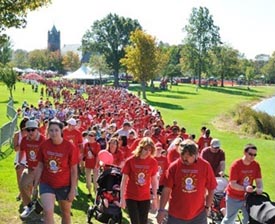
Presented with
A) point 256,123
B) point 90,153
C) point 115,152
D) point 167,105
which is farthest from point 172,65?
point 115,152

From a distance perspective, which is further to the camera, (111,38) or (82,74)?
(82,74)

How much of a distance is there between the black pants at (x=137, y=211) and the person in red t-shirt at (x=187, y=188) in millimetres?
1188

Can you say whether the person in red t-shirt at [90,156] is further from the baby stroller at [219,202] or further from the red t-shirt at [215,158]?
the baby stroller at [219,202]

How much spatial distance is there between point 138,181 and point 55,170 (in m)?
1.22

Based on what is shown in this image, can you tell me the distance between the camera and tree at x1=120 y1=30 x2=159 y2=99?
60.8 metres

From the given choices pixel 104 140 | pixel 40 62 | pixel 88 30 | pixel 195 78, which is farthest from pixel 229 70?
Result: pixel 104 140

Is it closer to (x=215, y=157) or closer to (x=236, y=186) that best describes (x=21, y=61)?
(x=215, y=157)

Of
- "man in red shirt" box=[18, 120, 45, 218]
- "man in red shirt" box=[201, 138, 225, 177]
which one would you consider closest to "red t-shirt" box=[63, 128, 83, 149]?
"man in red shirt" box=[18, 120, 45, 218]

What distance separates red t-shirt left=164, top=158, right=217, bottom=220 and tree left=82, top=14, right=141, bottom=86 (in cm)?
8467

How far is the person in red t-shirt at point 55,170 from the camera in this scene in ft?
22.6

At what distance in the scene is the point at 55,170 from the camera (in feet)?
Answer: 22.8

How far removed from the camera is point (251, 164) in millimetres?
7844

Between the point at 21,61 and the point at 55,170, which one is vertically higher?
the point at 55,170

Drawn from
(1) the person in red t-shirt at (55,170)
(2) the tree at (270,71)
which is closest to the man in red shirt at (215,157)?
(1) the person in red t-shirt at (55,170)
